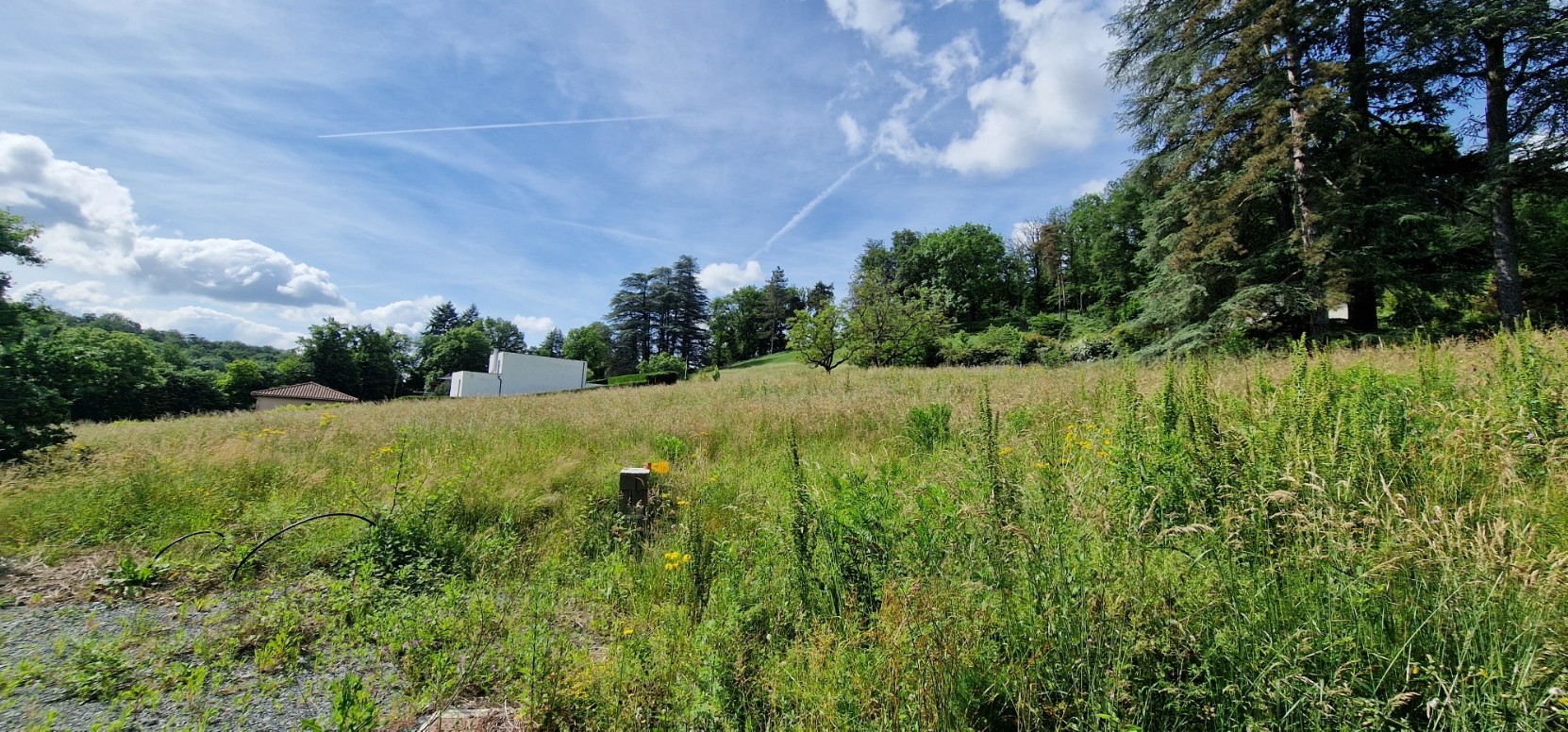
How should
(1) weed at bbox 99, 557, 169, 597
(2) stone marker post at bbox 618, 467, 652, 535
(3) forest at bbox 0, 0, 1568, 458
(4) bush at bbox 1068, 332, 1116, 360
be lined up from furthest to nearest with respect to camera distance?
(4) bush at bbox 1068, 332, 1116, 360 → (3) forest at bbox 0, 0, 1568, 458 → (2) stone marker post at bbox 618, 467, 652, 535 → (1) weed at bbox 99, 557, 169, 597

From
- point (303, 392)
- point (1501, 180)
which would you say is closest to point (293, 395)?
point (303, 392)

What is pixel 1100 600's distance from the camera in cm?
174

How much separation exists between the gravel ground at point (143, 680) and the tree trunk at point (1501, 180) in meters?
17.4

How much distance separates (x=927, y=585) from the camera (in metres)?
2.09

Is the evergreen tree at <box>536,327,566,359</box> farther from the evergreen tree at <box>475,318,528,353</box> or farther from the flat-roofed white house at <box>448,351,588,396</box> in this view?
the flat-roofed white house at <box>448,351,588,396</box>

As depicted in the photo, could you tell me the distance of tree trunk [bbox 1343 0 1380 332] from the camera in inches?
428

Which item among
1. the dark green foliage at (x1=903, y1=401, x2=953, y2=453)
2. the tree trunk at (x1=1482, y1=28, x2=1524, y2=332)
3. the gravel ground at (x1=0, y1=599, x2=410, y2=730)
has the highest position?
the tree trunk at (x1=1482, y1=28, x2=1524, y2=332)

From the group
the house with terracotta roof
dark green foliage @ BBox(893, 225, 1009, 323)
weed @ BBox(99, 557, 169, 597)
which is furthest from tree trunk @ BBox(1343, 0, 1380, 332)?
the house with terracotta roof

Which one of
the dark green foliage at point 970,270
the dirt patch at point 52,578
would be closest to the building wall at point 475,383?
the dirt patch at point 52,578

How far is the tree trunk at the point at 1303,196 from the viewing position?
35.1ft

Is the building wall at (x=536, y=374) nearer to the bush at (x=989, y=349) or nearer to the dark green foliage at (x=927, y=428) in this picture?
the bush at (x=989, y=349)

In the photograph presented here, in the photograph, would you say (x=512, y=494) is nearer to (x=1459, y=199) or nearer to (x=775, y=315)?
(x=1459, y=199)

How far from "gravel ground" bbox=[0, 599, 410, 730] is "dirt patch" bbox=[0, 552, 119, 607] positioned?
0.22 meters

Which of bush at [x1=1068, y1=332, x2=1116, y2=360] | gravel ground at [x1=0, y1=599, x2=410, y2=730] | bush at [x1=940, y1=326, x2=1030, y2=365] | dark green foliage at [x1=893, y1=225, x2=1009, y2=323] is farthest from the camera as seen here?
dark green foliage at [x1=893, y1=225, x2=1009, y2=323]
